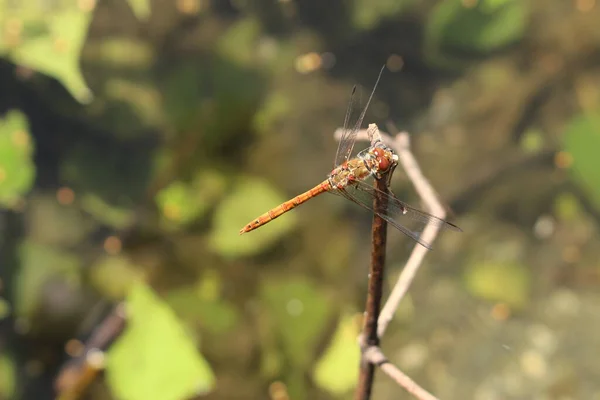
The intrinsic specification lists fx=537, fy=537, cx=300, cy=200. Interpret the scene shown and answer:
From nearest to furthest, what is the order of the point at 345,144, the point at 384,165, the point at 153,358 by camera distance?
the point at 384,165 < the point at 345,144 < the point at 153,358

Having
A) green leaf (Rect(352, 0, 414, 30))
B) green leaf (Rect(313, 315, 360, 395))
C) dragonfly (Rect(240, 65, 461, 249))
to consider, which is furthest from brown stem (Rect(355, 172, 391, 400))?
green leaf (Rect(352, 0, 414, 30))

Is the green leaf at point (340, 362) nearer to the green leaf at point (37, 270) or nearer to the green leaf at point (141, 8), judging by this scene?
the green leaf at point (37, 270)

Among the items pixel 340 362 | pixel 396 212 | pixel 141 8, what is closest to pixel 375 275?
pixel 396 212

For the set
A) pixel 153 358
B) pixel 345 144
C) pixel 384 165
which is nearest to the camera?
pixel 384 165

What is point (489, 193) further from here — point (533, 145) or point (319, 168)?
point (319, 168)

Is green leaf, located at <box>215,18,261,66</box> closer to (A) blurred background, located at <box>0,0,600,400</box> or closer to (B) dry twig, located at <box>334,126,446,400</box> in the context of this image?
(A) blurred background, located at <box>0,0,600,400</box>

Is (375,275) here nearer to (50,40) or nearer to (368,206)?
(368,206)
